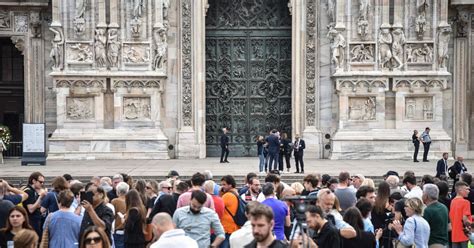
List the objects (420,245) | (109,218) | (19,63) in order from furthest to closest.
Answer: (19,63) → (109,218) → (420,245)

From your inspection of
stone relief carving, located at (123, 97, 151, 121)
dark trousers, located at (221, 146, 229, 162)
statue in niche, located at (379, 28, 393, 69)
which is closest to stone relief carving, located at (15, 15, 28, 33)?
stone relief carving, located at (123, 97, 151, 121)

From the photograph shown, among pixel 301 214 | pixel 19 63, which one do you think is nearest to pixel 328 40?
pixel 19 63

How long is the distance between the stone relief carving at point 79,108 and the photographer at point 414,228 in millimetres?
22900

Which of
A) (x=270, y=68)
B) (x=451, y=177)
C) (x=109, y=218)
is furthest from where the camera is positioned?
(x=270, y=68)

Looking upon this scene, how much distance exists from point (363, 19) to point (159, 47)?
790cm

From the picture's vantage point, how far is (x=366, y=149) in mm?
32000

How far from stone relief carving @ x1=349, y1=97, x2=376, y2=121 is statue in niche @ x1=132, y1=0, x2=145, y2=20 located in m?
8.77

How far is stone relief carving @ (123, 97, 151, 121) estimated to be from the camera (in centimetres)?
3234

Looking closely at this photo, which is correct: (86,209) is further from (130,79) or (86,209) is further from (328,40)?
(328,40)

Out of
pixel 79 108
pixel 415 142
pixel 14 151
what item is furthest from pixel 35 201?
pixel 14 151

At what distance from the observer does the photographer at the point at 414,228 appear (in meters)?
10.5

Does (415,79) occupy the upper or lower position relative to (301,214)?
upper

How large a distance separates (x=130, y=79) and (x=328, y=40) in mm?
7974

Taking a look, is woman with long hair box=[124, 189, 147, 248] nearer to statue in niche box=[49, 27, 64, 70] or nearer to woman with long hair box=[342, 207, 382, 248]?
woman with long hair box=[342, 207, 382, 248]
